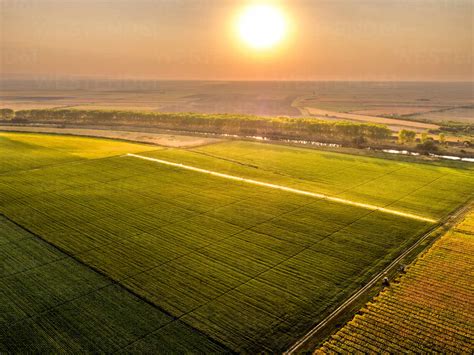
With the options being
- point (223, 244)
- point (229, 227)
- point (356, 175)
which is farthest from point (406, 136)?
point (223, 244)

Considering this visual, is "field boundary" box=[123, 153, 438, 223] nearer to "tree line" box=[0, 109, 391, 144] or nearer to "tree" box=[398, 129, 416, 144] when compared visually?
"tree line" box=[0, 109, 391, 144]

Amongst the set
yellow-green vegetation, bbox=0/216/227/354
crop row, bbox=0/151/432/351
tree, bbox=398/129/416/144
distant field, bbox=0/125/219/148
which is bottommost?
yellow-green vegetation, bbox=0/216/227/354

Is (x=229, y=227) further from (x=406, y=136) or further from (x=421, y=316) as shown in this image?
(x=406, y=136)

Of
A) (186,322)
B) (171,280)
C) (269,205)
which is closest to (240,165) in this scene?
(269,205)

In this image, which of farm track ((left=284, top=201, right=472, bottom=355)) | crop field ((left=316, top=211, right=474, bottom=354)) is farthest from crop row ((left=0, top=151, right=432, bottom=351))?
crop field ((left=316, top=211, right=474, bottom=354))

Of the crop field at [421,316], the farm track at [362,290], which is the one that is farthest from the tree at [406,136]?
the crop field at [421,316]

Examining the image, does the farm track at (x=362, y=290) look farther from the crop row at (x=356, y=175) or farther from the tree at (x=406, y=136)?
the tree at (x=406, y=136)

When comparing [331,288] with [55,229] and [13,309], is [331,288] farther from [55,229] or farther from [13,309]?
[55,229]
